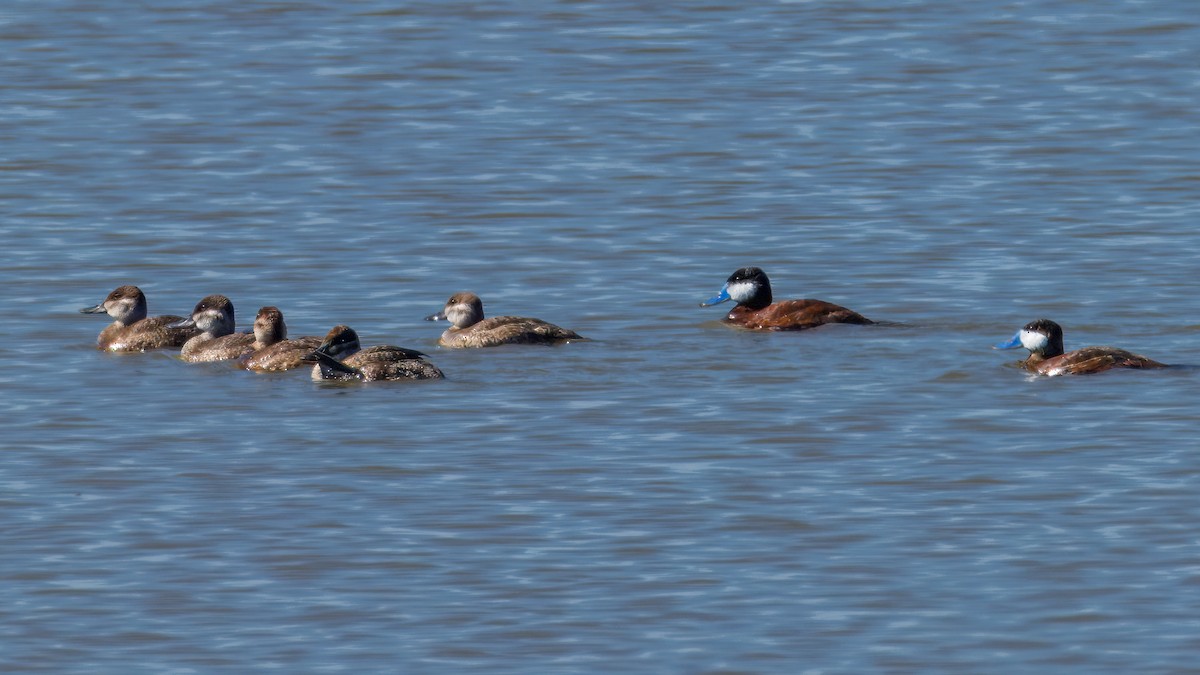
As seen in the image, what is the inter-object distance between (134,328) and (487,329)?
249 cm

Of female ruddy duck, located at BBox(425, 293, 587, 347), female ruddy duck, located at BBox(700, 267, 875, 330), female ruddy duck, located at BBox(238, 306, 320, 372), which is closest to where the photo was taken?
female ruddy duck, located at BBox(238, 306, 320, 372)

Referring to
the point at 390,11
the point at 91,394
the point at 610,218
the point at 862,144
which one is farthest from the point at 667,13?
the point at 91,394

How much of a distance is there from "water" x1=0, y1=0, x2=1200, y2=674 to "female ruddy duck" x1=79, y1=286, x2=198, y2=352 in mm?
295

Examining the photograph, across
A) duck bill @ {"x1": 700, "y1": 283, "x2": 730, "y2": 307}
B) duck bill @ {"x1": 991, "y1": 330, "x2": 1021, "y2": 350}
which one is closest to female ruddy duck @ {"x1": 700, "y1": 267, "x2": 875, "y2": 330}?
duck bill @ {"x1": 700, "y1": 283, "x2": 730, "y2": 307}

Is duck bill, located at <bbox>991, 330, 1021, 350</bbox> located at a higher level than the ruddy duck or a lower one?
A: lower

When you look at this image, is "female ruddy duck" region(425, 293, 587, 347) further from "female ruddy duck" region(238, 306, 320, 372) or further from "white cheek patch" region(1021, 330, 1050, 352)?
"white cheek patch" region(1021, 330, 1050, 352)

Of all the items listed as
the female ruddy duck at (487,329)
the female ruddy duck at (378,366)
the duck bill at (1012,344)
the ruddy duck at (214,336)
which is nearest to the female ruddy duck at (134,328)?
the ruddy duck at (214,336)

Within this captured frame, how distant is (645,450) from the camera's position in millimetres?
13531

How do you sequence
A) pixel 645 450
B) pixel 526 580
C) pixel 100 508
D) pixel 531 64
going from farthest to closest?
pixel 531 64 < pixel 645 450 < pixel 100 508 < pixel 526 580

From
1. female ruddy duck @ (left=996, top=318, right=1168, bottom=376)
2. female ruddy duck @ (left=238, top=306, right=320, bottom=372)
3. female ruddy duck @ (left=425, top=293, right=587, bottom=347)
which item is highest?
female ruddy duck @ (left=238, top=306, right=320, bottom=372)

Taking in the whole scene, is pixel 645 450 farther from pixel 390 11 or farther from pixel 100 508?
pixel 390 11

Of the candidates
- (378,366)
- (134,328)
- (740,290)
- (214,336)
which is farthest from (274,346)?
(740,290)

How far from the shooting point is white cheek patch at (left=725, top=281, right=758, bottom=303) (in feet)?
59.5

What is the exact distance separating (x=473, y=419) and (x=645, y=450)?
134cm
